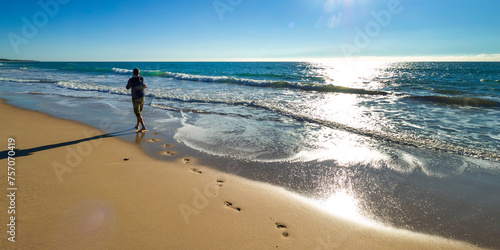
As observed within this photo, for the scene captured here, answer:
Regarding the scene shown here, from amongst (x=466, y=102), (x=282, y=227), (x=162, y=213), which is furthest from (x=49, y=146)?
(x=466, y=102)

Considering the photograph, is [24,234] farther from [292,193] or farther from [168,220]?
[292,193]

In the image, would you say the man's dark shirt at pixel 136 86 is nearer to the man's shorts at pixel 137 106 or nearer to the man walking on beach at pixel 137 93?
the man walking on beach at pixel 137 93

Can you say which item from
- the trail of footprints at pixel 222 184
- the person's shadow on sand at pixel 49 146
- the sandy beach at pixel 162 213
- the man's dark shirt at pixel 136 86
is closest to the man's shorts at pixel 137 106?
the man's dark shirt at pixel 136 86

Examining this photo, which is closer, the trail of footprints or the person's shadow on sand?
the trail of footprints

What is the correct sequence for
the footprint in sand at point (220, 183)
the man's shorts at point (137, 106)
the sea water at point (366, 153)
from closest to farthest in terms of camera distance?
1. the sea water at point (366, 153)
2. the footprint in sand at point (220, 183)
3. the man's shorts at point (137, 106)

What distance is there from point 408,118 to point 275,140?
666 centimetres

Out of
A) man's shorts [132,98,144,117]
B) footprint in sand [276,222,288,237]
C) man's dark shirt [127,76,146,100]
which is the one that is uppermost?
man's dark shirt [127,76,146,100]

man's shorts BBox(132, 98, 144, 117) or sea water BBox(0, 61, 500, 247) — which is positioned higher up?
man's shorts BBox(132, 98, 144, 117)

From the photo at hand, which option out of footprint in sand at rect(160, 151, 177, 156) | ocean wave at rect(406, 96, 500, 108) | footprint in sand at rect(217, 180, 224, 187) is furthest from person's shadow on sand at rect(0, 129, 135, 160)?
ocean wave at rect(406, 96, 500, 108)

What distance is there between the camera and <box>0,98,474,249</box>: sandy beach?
2.84m

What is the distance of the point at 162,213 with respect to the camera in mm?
3324

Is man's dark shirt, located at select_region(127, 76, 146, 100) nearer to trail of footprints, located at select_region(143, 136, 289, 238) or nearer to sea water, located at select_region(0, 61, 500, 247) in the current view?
sea water, located at select_region(0, 61, 500, 247)

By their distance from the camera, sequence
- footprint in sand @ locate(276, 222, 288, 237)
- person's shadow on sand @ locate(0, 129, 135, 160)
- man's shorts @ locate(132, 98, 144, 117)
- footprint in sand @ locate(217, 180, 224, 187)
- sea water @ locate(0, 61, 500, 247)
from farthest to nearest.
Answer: man's shorts @ locate(132, 98, 144, 117) < person's shadow on sand @ locate(0, 129, 135, 160) < footprint in sand @ locate(217, 180, 224, 187) < sea water @ locate(0, 61, 500, 247) < footprint in sand @ locate(276, 222, 288, 237)

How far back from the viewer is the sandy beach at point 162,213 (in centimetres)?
284
